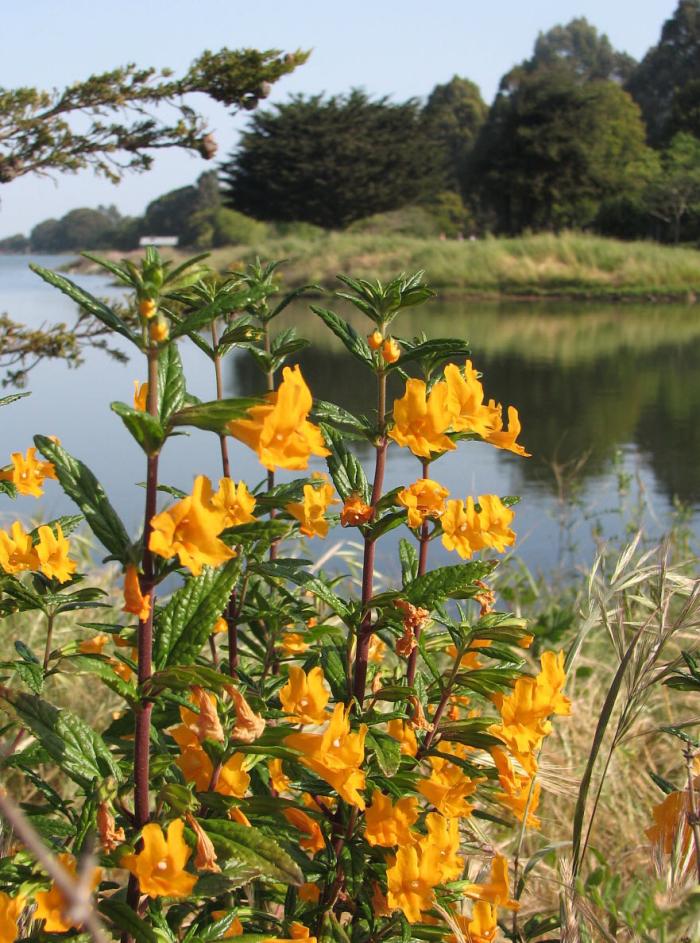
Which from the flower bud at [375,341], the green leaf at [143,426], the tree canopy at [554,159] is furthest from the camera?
the tree canopy at [554,159]

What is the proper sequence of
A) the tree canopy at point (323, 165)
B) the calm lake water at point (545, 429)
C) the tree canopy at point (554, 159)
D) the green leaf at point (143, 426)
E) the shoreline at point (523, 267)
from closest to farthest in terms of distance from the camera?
the green leaf at point (143, 426), the calm lake water at point (545, 429), the shoreline at point (523, 267), the tree canopy at point (323, 165), the tree canopy at point (554, 159)

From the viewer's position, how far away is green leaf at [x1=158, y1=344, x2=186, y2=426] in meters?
0.49

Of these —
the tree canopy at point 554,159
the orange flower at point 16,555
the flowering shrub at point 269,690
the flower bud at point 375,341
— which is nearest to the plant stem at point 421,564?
the flowering shrub at point 269,690

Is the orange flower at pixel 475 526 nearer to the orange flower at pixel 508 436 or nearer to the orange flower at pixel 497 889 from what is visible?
the orange flower at pixel 508 436

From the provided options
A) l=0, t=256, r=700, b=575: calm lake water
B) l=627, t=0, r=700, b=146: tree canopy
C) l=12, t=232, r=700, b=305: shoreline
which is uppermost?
l=627, t=0, r=700, b=146: tree canopy

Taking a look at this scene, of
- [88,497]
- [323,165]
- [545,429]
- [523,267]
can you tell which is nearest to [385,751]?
[88,497]

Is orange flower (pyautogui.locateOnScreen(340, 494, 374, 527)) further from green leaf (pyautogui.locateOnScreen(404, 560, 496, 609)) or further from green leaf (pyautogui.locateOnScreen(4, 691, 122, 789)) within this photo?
green leaf (pyautogui.locateOnScreen(4, 691, 122, 789))

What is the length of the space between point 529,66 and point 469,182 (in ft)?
40.9

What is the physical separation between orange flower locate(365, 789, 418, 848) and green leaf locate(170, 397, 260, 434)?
0.31 metres

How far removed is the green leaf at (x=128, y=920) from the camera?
0.48 meters

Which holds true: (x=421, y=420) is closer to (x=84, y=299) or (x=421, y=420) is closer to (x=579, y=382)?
(x=84, y=299)

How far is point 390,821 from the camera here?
1.98ft

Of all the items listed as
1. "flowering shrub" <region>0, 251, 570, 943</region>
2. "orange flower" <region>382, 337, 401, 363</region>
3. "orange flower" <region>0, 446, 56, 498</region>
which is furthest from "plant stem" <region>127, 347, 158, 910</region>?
"orange flower" <region>0, 446, 56, 498</region>

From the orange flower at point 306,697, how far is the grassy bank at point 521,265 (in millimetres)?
10651
